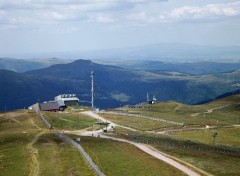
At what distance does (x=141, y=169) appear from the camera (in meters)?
93.1

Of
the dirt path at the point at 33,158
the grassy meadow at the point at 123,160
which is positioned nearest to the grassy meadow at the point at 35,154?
the dirt path at the point at 33,158

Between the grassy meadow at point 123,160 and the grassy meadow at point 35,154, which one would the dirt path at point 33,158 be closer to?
the grassy meadow at point 35,154

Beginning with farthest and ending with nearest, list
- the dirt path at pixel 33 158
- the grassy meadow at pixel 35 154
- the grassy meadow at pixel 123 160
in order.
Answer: the grassy meadow at pixel 35 154 → the dirt path at pixel 33 158 → the grassy meadow at pixel 123 160

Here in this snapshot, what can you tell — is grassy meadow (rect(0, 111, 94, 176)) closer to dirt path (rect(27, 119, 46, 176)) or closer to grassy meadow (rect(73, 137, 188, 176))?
dirt path (rect(27, 119, 46, 176))

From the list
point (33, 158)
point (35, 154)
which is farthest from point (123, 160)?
point (35, 154)

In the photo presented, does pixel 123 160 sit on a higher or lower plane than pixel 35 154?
higher

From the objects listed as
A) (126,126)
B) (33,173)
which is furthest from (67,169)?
(126,126)

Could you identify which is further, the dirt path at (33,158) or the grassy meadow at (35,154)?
the grassy meadow at (35,154)

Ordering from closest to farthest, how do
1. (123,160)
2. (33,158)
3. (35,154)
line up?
(123,160), (33,158), (35,154)

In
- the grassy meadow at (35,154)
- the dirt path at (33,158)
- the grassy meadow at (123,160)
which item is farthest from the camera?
the grassy meadow at (35,154)

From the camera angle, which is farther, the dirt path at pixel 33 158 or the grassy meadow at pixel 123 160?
the dirt path at pixel 33 158

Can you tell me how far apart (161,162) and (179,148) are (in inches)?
1053

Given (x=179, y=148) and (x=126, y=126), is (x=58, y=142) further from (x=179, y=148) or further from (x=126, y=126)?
(x=126, y=126)

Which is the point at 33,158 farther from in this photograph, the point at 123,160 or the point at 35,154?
the point at 123,160
